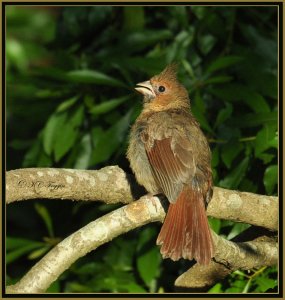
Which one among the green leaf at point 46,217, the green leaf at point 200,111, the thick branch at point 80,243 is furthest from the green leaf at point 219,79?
the green leaf at point 46,217

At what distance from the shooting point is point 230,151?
5.14 metres

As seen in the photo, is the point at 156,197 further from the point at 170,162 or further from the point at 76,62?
the point at 76,62

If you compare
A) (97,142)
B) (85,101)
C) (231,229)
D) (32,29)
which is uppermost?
(32,29)

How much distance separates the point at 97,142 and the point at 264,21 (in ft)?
5.81

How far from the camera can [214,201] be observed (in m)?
4.78

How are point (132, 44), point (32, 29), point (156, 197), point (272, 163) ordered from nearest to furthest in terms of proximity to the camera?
1. point (156, 197)
2. point (272, 163)
3. point (132, 44)
4. point (32, 29)

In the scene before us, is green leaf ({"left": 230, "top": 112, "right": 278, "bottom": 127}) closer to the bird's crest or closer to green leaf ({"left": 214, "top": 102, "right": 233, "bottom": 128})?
green leaf ({"left": 214, "top": 102, "right": 233, "bottom": 128})

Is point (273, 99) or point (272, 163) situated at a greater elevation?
point (273, 99)

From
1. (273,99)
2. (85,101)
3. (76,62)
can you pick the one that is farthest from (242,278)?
(76,62)

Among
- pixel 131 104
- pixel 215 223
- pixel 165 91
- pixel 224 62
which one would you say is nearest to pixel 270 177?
pixel 215 223

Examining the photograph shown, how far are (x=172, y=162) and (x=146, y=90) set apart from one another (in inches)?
42.0

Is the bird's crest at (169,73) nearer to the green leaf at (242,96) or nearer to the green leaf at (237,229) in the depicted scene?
the green leaf at (242,96)

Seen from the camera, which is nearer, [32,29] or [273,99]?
[273,99]

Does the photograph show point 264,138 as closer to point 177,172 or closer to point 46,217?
point 177,172
